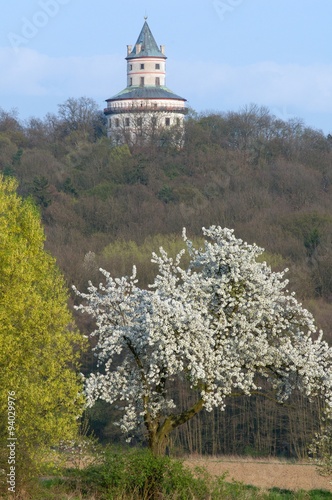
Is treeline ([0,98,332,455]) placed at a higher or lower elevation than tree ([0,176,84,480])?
higher

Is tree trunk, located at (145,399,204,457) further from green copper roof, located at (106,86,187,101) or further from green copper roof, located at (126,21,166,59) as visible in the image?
green copper roof, located at (126,21,166,59)

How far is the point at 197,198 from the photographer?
74.2m

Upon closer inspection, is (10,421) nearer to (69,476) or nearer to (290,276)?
(69,476)

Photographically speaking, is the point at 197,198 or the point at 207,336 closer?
the point at 207,336

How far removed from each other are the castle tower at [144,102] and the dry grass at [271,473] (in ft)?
230

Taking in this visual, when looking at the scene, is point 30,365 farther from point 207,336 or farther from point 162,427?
point 207,336

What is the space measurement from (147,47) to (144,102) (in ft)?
21.7

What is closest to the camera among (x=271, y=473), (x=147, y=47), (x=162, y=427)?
(x=162, y=427)

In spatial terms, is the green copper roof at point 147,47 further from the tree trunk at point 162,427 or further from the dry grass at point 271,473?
the tree trunk at point 162,427

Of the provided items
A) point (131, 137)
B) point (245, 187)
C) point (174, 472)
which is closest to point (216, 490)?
point (174, 472)

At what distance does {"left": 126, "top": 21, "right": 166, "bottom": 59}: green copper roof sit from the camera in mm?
103500

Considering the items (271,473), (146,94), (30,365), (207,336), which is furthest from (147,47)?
(30,365)

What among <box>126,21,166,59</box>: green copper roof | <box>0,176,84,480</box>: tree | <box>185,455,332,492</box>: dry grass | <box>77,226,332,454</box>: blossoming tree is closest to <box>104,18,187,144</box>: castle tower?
<box>126,21,166,59</box>: green copper roof

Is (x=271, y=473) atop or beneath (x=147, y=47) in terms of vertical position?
beneath
